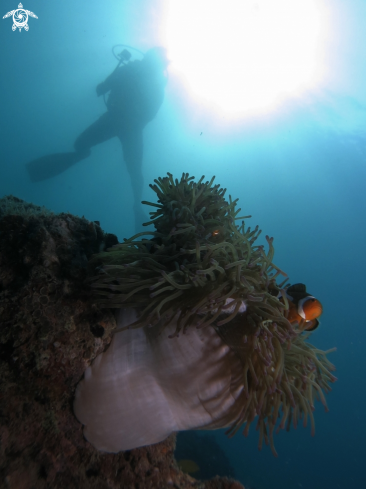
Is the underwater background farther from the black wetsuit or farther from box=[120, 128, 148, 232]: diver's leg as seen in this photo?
the black wetsuit

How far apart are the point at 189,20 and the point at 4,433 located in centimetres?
3585

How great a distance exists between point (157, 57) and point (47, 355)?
67.2 ft

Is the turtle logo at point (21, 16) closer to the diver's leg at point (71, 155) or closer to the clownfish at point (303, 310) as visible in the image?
the diver's leg at point (71, 155)

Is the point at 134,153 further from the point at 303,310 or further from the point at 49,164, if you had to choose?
the point at 303,310

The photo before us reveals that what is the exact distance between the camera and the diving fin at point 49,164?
73.6 ft

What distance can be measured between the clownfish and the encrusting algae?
0.20ft

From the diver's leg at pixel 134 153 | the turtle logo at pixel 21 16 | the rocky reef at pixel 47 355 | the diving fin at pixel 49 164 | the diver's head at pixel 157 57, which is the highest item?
the turtle logo at pixel 21 16

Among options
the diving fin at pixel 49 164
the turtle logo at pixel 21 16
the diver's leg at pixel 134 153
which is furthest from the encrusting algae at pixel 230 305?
the turtle logo at pixel 21 16

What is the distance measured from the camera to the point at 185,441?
1328 centimetres

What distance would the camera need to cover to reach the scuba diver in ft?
57.9

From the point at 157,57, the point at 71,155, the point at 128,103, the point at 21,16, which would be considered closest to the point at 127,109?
the point at 128,103

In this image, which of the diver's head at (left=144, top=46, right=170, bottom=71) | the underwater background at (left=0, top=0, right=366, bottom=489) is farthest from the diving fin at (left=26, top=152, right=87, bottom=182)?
the diver's head at (left=144, top=46, right=170, bottom=71)

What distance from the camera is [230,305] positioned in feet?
5.82

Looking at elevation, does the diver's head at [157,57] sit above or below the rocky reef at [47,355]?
above
